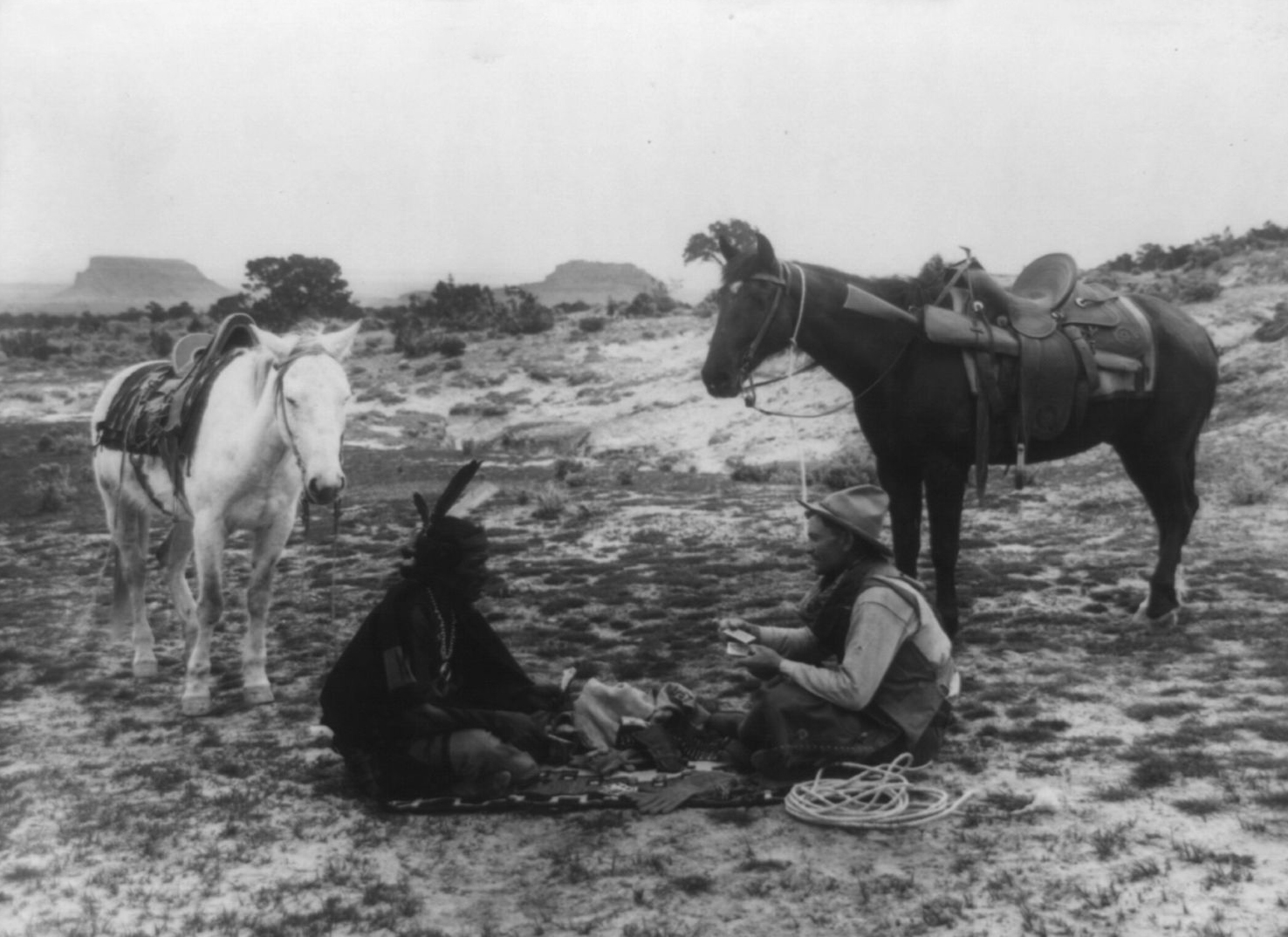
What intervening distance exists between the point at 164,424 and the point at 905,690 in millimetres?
4453

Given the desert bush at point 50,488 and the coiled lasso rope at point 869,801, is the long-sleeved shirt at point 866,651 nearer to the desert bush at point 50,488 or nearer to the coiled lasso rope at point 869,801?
the coiled lasso rope at point 869,801

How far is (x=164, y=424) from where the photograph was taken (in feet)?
22.5

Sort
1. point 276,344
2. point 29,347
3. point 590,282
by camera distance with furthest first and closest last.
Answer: point 590,282
point 29,347
point 276,344

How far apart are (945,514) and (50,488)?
11.8 meters

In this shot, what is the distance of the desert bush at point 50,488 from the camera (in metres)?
14.3

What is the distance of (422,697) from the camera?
198 inches

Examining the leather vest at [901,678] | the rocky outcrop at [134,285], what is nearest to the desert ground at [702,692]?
the leather vest at [901,678]

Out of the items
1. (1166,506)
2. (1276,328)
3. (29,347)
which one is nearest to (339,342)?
(1166,506)

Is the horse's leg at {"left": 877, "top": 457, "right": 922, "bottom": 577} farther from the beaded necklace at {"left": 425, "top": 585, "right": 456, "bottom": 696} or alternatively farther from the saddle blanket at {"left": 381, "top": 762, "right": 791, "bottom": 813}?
the beaded necklace at {"left": 425, "top": 585, "right": 456, "bottom": 696}

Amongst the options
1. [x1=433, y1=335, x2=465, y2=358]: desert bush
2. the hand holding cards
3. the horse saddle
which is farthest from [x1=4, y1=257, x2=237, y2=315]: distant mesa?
the hand holding cards

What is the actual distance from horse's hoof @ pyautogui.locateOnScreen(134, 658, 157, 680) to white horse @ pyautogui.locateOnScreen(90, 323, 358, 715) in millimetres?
448

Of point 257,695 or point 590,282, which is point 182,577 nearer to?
point 257,695

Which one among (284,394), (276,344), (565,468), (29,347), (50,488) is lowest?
(50,488)

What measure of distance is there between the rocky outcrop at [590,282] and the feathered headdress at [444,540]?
235ft
